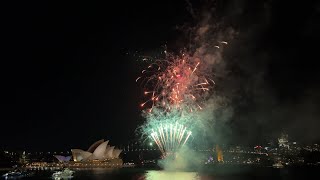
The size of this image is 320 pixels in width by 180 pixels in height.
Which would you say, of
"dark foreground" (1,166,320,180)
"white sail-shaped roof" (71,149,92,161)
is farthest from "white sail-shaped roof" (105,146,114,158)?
"dark foreground" (1,166,320,180)

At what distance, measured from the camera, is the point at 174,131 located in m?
47.1

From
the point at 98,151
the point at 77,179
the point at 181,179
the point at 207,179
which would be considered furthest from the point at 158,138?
the point at 98,151

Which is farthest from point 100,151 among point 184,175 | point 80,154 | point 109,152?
point 184,175

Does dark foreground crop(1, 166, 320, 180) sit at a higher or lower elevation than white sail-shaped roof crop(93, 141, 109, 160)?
lower

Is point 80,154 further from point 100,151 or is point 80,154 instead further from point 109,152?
point 109,152

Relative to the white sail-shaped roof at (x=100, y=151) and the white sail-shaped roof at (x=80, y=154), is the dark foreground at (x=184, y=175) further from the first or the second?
the white sail-shaped roof at (x=80, y=154)

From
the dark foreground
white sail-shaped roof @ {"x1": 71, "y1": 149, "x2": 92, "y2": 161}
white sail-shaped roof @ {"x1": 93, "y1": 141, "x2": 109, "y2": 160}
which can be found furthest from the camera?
white sail-shaped roof @ {"x1": 71, "y1": 149, "x2": 92, "y2": 161}

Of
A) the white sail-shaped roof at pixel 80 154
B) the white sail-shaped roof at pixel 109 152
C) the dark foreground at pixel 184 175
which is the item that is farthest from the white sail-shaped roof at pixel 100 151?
the dark foreground at pixel 184 175

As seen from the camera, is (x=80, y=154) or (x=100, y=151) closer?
(x=100, y=151)

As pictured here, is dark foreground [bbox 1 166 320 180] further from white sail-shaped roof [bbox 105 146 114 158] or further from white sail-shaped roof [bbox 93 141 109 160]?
white sail-shaped roof [bbox 105 146 114 158]

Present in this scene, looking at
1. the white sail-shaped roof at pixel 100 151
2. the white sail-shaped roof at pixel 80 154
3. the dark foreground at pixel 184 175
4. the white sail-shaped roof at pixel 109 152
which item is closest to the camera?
the dark foreground at pixel 184 175

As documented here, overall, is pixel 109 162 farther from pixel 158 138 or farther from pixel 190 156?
pixel 158 138

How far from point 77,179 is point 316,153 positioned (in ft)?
432

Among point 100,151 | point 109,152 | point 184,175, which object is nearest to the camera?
point 184,175
